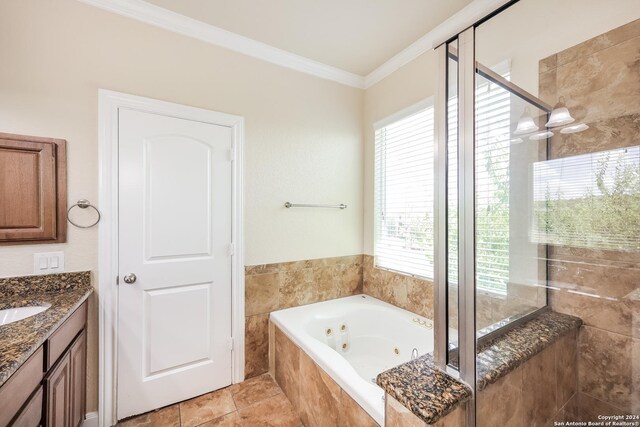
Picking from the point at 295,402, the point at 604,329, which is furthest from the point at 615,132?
the point at 295,402

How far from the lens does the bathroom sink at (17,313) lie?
1.34 metres

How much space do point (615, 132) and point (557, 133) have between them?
0.20m

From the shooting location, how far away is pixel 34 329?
1.09 m

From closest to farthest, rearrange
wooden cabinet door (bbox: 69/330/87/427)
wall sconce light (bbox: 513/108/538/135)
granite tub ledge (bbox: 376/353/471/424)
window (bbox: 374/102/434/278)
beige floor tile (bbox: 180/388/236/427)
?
granite tub ledge (bbox: 376/353/471/424)
wall sconce light (bbox: 513/108/538/135)
wooden cabinet door (bbox: 69/330/87/427)
beige floor tile (bbox: 180/388/236/427)
window (bbox: 374/102/434/278)

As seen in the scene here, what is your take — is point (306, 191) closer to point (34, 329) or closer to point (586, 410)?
point (34, 329)

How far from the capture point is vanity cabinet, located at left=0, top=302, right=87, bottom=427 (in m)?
0.91

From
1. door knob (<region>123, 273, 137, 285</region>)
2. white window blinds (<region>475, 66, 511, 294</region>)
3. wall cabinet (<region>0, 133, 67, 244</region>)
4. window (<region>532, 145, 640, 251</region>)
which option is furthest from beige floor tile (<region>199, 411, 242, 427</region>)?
window (<region>532, 145, 640, 251</region>)

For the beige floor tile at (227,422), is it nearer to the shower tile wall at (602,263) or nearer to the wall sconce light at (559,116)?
the shower tile wall at (602,263)

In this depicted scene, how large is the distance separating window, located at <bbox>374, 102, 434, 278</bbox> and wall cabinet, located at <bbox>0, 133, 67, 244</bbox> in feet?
7.53

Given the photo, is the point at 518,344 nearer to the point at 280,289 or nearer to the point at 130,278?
the point at 280,289

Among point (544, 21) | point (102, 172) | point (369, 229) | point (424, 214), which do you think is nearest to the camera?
point (544, 21)

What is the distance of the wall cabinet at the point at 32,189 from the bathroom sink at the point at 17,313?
37 cm

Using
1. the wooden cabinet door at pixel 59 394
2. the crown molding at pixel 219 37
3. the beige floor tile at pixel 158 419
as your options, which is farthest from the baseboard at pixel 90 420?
the crown molding at pixel 219 37

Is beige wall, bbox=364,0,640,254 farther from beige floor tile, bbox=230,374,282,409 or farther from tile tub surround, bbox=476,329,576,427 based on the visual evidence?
beige floor tile, bbox=230,374,282,409
